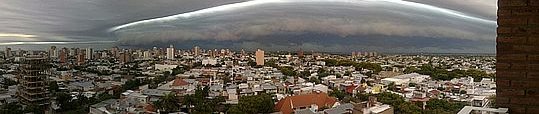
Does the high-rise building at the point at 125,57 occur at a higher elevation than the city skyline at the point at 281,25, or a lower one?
lower

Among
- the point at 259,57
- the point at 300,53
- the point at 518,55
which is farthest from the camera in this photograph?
the point at 300,53

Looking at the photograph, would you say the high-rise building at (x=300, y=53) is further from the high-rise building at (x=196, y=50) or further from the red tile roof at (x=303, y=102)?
the high-rise building at (x=196, y=50)

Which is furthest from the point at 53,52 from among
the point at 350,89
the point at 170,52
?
the point at 350,89

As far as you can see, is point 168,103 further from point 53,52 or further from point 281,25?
point 281,25

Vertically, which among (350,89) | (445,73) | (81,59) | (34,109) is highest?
(81,59)

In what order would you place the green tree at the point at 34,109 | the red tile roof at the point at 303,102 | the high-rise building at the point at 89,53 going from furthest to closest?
the high-rise building at the point at 89,53
the red tile roof at the point at 303,102
the green tree at the point at 34,109

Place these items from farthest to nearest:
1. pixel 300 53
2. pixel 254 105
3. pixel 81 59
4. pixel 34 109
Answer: pixel 300 53 → pixel 81 59 → pixel 254 105 → pixel 34 109

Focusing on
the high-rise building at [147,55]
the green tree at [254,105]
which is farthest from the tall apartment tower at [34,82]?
the green tree at [254,105]
